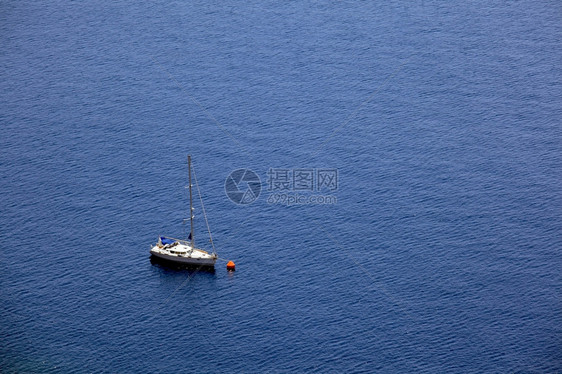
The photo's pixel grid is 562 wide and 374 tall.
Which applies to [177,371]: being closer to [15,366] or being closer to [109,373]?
[109,373]

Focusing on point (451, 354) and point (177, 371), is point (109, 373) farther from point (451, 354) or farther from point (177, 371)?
point (451, 354)

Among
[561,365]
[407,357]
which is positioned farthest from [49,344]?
[561,365]

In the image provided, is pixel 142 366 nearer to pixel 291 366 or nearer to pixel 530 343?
pixel 291 366

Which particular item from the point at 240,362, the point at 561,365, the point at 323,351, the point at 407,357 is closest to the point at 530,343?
the point at 561,365

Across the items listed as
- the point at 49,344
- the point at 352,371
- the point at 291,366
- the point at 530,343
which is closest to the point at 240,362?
the point at 291,366

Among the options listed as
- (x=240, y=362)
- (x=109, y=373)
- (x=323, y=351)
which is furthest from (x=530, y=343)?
(x=109, y=373)
